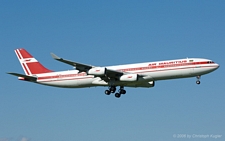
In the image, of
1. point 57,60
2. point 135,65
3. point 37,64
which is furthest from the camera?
point 37,64

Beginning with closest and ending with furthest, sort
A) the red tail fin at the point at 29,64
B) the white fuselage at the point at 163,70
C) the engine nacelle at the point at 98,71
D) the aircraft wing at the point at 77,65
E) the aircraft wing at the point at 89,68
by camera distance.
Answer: the aircraft wing at the point at 77,65
the white fuselage at the point at 163,70
the aircraft wing at the point at 89,68
the engine nacelle at the point at 98,71
the red tail fin at the point at 29,64

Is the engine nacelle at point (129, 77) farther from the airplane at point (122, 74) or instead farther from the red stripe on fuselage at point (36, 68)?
the red stripe on fuselage at point (36, 68)

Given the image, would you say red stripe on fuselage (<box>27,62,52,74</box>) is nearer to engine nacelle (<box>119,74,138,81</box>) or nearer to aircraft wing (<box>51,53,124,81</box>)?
aircraft wing (<box>51,53,124,81</box>)

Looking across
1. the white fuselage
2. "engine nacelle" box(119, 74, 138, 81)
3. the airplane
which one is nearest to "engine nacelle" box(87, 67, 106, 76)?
the airplane

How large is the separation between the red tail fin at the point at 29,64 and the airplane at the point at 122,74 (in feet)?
3.61

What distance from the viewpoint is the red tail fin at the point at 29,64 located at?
74000mm

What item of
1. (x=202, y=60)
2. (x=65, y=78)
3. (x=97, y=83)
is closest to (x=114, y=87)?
(x=97, y=83)

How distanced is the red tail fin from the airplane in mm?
1100

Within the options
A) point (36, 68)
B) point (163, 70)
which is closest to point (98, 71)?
point (163, 70)

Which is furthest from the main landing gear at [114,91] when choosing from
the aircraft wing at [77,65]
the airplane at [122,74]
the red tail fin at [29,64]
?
the red tail fin at [29,64]

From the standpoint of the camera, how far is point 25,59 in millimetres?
76750

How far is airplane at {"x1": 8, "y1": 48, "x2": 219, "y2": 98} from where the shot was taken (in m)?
63.1

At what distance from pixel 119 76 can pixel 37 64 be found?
16.0 m

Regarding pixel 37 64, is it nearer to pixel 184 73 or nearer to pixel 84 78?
pixel 84 78
